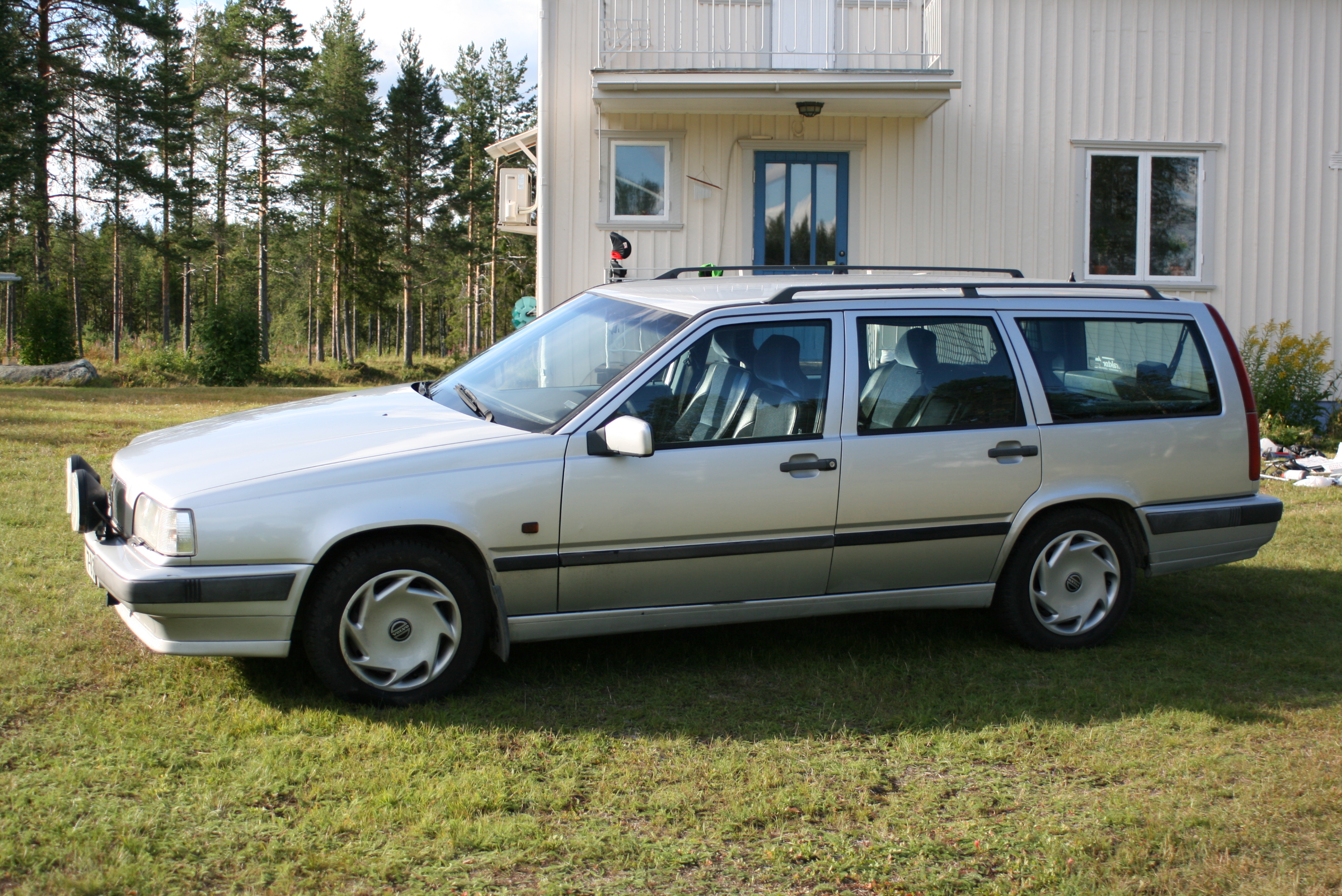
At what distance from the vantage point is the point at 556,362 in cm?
492

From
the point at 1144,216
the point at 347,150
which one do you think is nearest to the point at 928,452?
the point at 1144,216

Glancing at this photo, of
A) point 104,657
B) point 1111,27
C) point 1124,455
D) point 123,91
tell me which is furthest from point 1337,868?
point 123,91

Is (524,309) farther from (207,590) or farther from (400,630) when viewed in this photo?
(207,590)

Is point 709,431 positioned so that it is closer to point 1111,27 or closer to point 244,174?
point 1111,27

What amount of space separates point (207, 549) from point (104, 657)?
1.17m

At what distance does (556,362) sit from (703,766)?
6.55 feet

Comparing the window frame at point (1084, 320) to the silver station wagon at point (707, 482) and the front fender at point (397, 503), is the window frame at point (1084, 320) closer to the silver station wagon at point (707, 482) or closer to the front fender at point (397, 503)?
the silver station wagon at point (707, 482)

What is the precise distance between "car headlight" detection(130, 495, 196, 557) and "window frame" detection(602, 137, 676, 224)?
8519 mm

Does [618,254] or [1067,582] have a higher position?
[618,254]

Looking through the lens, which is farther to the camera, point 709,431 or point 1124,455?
point 1124,455

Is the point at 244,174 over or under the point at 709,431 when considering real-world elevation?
over

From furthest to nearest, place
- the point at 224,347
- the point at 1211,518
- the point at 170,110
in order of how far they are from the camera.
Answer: the point at 170,110 → the point at 224,347 → the point at 1211,518

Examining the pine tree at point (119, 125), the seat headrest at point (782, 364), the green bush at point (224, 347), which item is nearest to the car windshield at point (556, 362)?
the seat headrest at point (782, 364)

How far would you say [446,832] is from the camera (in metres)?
3.17
